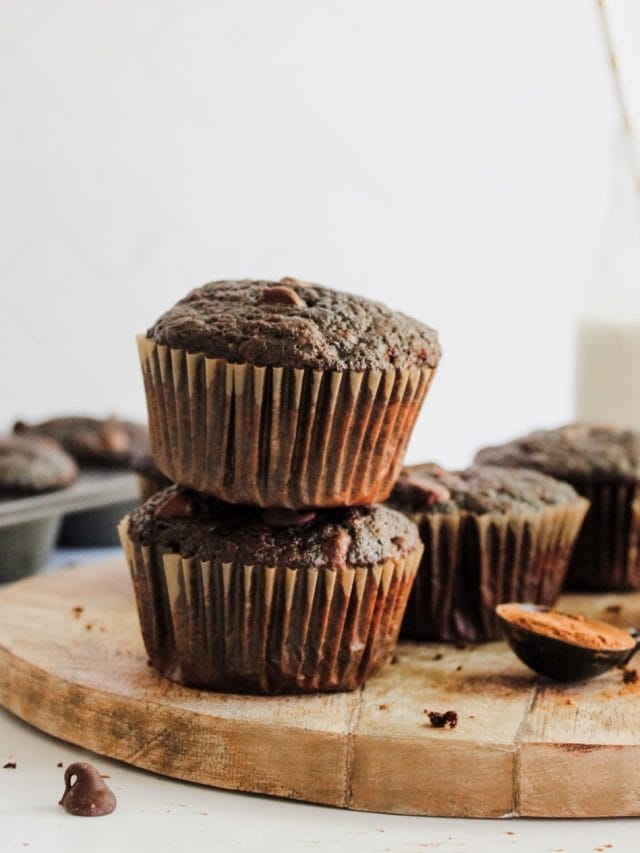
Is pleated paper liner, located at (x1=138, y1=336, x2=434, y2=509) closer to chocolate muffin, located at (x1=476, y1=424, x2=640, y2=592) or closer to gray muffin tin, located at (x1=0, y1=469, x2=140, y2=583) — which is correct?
chocolate muffin, located at (x1=476, y1=424, x2=640, y2=592)

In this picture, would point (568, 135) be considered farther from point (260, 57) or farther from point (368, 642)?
point (368, 642)

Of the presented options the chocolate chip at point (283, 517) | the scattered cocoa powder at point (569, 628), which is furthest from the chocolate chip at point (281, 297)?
the scattered cocoa powder at point (569, 628)

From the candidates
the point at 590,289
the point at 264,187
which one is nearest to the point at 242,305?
the point at 590,289

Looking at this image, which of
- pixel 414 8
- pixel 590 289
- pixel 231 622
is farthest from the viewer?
pixel 414 8

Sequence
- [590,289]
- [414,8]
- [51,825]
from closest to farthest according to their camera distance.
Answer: [51,825], [590,289], [414,8]

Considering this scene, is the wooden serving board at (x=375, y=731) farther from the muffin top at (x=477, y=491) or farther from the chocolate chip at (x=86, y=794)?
the muffin top at (x=477, y=491)

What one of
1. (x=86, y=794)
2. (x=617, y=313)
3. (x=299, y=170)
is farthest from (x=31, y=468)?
(x=299, y=170)

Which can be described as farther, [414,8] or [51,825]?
[414,8]
